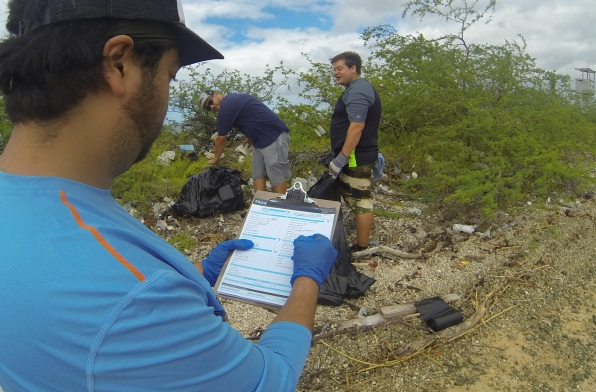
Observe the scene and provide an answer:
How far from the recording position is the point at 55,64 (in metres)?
0.85

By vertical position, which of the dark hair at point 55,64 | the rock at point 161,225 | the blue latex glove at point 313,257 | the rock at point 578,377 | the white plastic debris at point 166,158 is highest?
the dark hair at point 55,64

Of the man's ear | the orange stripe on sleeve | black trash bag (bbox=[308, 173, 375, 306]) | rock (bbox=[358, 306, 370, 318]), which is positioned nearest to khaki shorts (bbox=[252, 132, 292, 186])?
black trash bag (bbox=[308, 173, 375, 306])

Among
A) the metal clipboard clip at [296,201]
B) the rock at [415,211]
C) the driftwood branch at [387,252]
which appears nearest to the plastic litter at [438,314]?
the driftwood branch at [387,252]

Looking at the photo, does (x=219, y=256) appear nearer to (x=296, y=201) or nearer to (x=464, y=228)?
(x=296, y=201)

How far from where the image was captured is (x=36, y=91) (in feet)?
2.84

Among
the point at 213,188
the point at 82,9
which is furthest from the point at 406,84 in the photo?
the point at 82,9

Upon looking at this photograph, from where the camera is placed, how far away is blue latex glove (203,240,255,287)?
1.74 meters

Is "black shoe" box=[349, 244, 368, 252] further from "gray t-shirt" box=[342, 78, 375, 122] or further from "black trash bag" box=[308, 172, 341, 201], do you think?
"gray t-shirt" box=[342, 78, 375, 122]

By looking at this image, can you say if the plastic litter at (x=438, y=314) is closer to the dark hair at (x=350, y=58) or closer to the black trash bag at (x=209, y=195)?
the dark hair at (x=350, y=58)

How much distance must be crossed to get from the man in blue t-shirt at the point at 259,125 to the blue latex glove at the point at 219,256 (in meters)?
3.29

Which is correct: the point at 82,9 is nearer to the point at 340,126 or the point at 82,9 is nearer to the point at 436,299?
the point at 436,299

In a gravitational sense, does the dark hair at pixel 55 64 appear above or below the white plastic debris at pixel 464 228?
above

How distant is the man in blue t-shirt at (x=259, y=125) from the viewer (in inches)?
197

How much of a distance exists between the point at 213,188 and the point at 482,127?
11.0 feet
